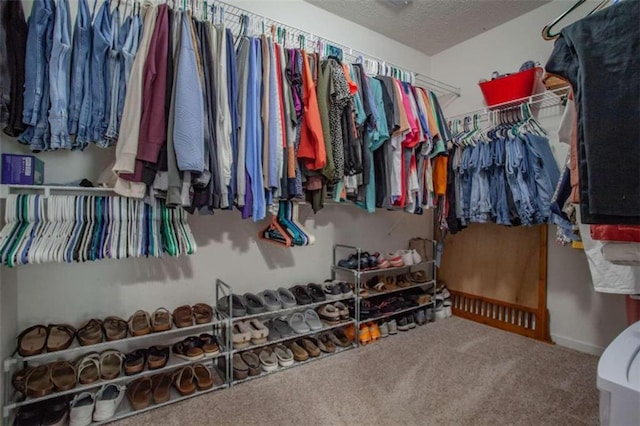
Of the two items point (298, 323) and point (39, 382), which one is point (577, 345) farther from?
point (39, 382)

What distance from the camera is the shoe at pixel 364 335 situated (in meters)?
2.22

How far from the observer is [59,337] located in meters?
1.40

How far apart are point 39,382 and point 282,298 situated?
120 cm

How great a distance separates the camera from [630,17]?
65 centimetres

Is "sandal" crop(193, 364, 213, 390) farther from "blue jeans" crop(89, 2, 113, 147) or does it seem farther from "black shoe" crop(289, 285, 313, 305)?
"blue jeans" crop(89, 2, 113, 147)

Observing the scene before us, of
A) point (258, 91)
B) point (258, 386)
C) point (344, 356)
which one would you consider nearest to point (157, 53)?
point (258, 91)

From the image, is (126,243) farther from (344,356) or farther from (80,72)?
(344,356)

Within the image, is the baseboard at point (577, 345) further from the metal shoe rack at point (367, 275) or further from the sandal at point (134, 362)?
the sandal at point (134, 362)

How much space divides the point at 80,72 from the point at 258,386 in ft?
5.60

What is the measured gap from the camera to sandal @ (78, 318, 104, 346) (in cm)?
142

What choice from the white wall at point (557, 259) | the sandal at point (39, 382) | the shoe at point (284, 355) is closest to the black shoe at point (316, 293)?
the shoe at point (284, 355)

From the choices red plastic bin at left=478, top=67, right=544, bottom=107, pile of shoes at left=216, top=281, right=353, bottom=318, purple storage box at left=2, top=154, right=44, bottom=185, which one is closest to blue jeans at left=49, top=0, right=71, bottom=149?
purple storage box at left=2, top=154, right=44, bottom=185

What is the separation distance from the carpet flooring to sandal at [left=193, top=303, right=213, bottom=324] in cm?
38

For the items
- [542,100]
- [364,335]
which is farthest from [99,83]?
[542,100]
